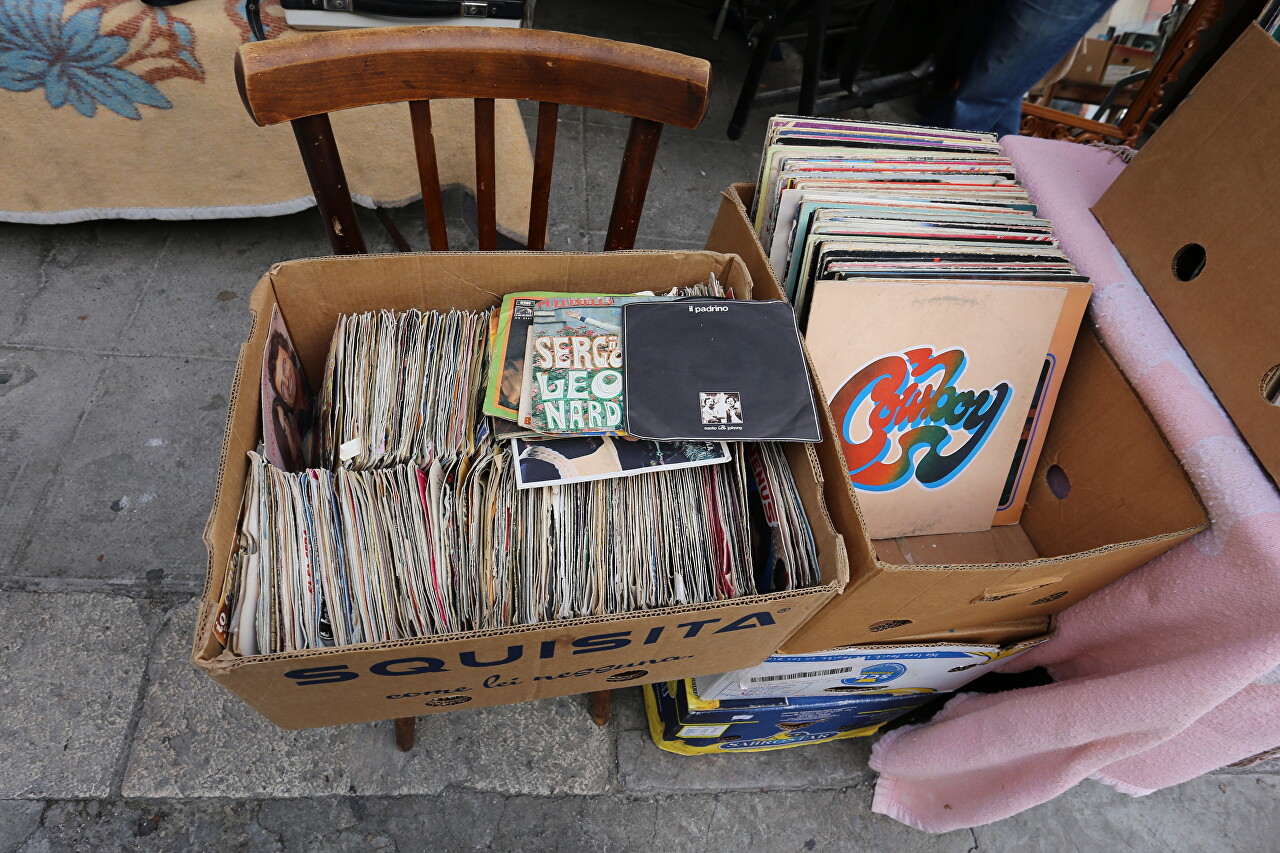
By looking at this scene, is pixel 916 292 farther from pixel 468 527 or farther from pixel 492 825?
pixel 492 825

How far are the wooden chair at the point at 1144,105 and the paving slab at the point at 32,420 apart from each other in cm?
260

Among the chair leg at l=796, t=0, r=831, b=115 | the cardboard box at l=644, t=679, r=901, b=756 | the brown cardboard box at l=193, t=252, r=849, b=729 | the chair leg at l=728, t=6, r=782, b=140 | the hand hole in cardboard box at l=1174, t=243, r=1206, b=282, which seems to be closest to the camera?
the brown cardboard box at l=193, t=252, r=849, b=729

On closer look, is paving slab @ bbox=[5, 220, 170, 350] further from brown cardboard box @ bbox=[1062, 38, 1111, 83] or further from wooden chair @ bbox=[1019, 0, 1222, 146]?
brown cardboard box @ bbox=[1062, 38, 1111, 83]

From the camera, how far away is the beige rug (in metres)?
1.56

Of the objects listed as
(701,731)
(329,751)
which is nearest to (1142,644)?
(701,731)

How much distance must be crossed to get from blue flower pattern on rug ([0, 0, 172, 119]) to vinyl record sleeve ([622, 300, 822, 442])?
1427 mm

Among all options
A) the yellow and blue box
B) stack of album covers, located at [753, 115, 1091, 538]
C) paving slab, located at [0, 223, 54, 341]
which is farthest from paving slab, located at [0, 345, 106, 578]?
stack of album covers, located at [753, 115, 1091, 538]

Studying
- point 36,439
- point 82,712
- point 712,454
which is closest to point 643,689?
point 712,454

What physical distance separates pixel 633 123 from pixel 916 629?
2.91ft

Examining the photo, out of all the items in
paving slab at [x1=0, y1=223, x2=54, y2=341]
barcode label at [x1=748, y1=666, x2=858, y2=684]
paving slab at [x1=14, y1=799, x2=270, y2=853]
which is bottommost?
paving slab at [x1=14, y1=799, x2=270, y2=853]

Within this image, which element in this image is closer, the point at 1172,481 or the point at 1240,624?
the point at 1240,624

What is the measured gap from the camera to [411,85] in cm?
102

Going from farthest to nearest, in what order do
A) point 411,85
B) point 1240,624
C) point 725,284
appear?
1. point 725,284
2. point 411,85
3. point 1240,624

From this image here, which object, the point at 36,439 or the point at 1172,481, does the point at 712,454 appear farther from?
the point at 36,439
